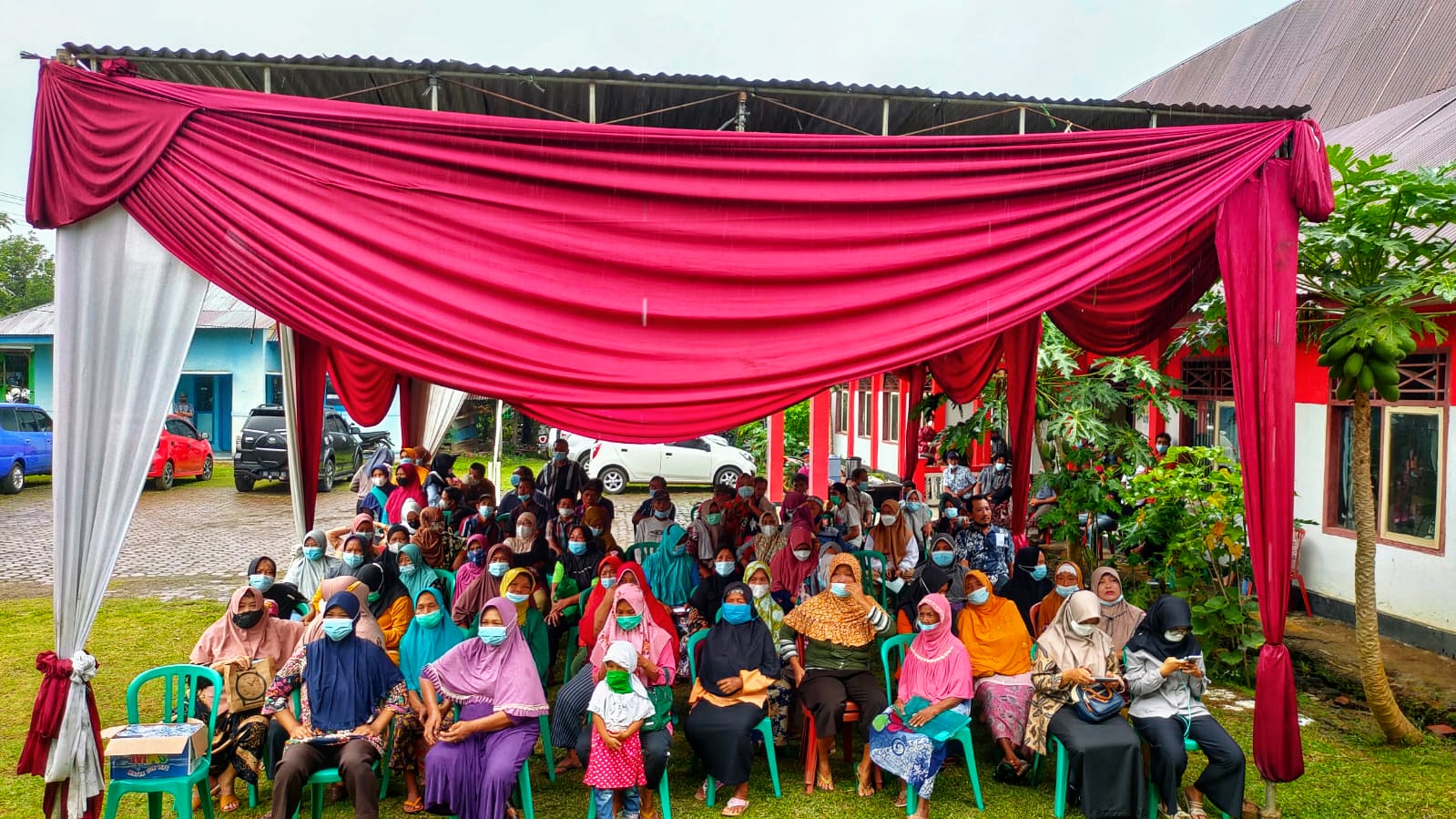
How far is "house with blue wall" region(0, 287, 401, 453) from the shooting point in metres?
20.9

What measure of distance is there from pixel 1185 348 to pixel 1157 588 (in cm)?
254

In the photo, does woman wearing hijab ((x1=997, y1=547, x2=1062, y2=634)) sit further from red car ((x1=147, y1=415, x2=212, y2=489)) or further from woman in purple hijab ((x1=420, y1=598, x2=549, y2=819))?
red car ((x1=147, y1=415, x2=212, y2=489))

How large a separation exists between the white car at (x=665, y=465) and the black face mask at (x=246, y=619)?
11.6m

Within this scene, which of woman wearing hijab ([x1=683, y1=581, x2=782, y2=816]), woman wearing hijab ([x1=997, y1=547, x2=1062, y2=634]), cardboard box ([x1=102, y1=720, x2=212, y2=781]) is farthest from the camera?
woman wearing hijab ([x1=997, y1=547, x2=1062, y2=634])

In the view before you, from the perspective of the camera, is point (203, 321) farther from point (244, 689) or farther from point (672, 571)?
point (244, 689)

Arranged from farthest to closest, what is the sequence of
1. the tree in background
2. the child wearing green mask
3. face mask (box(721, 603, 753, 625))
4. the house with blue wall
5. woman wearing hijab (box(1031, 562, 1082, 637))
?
the tree in background, the house with blue wall, woman wearing hijab (box(1031, 562, 1082, 637)), face mask (box(721, 603, 753, 625)), the child wearing green mask

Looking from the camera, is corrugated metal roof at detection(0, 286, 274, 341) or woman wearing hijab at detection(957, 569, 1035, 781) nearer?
woman wearing hijab at detection(957, 569, 1035, 781)

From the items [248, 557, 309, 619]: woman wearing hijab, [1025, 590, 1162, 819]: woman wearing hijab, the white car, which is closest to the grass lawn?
[1025, 590, 1162, 819]: woman wearing hijab

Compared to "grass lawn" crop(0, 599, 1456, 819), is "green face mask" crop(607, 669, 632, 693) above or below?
above

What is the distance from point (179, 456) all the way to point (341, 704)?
15050 mm

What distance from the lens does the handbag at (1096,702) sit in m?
4.38

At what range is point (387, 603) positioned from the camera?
5.60 meters

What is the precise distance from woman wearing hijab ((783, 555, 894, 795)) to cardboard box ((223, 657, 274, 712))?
2822 mm

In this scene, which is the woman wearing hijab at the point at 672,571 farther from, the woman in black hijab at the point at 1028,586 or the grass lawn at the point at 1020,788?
the woman in black hijab at the point at 1028,586
